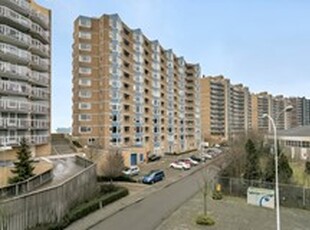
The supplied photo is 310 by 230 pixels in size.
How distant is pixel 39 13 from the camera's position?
144 feet

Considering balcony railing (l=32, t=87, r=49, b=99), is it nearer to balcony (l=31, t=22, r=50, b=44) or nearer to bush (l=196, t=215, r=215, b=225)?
balcony (l=31, t=22, r=50, b=44)

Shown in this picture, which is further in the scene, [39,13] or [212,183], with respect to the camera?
[39,13]

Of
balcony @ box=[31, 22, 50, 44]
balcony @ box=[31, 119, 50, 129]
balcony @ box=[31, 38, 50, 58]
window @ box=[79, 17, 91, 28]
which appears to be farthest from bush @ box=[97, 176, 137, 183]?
window @ box=[79, 17, 91, 28]

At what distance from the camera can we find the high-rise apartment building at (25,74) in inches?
1454

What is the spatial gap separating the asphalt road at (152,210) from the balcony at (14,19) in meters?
24.0

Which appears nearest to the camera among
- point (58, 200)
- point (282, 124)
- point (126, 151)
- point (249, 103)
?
point (58, 200)

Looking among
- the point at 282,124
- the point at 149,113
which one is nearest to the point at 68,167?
the point at 149,113

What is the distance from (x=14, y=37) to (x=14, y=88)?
567 cm

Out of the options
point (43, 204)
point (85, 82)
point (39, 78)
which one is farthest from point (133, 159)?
point (43, 204)

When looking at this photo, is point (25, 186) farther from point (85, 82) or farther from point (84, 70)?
point (84, 70)

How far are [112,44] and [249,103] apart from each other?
108m

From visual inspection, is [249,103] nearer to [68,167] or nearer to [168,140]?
[168,140]

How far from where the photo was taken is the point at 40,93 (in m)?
44.1

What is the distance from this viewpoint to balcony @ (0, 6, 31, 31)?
36.8 m
